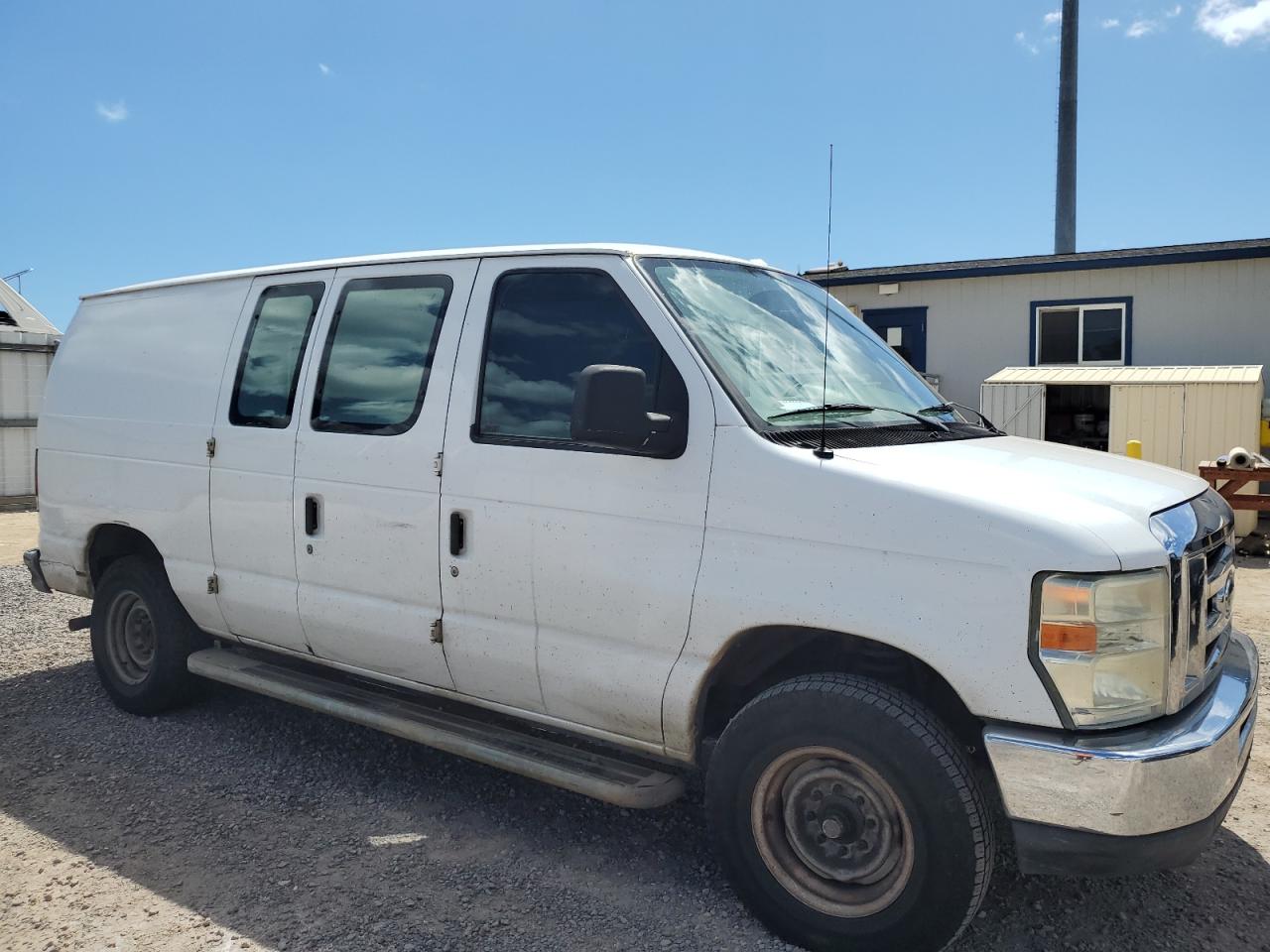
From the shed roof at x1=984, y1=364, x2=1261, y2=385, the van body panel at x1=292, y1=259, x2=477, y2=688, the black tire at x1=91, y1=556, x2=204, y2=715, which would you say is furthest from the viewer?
the shed roof at x1=984, y1=364, x2=1261, y2=385

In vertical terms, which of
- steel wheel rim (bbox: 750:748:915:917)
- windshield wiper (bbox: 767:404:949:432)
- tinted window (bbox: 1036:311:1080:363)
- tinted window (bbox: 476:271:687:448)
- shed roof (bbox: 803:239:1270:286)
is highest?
shed roof (bbox: 803:239:1270:286)

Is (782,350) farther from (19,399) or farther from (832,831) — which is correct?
(19,399)

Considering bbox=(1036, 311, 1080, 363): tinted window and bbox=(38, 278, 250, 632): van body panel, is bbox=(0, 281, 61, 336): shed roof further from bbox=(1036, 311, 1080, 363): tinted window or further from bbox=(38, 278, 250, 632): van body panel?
bbox=(1036, 311, 1080, 363): tinted window

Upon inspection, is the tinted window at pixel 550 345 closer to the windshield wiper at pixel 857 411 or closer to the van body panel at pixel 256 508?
the windshield wiper at pixel 857 411

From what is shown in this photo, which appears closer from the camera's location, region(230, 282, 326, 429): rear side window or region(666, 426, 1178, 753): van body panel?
region(666, 426, 1178, 753): van body panel

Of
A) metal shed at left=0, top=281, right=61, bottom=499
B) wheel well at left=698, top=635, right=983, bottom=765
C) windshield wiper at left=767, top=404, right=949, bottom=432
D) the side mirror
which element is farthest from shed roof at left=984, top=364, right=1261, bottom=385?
metal shed at left=0, top=281, right=61, bottom=499

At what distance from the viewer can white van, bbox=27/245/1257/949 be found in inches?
107

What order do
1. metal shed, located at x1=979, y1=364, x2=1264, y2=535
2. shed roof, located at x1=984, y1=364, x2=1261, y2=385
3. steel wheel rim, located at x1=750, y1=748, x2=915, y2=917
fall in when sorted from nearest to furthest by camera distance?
1. steel wheel rim, located at x1=750, y1=748, x2=915, y2=917
2. metal shed, located at x1=979, y1=364, x2=1264, y2=535
3. shed roof, located at x1=984, y1=364, x2=1261, y2=385

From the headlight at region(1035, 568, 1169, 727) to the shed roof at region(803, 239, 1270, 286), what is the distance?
1219 centimetres

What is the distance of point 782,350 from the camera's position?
3680 mm

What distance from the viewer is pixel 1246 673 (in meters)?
3.33

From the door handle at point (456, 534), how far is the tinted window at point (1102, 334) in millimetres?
14880

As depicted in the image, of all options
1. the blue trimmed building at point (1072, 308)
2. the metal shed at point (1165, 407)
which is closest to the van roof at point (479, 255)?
the metal shed at point (1165, 407)

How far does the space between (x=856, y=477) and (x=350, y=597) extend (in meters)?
2.21
